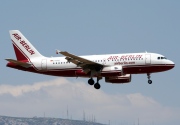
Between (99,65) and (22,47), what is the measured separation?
18913 mm

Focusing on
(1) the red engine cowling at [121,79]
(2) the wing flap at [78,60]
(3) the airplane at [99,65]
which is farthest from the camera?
(1) the red engine cowling at [121,79]

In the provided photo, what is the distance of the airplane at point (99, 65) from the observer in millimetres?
93250

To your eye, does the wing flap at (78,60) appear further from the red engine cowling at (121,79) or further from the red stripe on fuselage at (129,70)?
the red engine cowling at (121,79)

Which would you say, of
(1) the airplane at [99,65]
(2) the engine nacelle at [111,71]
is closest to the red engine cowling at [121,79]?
(1) the airplane at [99,65]

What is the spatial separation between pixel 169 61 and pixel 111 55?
10170 millimetres

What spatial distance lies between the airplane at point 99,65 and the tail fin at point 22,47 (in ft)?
3.23

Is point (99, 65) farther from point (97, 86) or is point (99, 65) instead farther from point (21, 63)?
point (21, 63)

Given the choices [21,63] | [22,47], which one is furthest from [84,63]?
[22,47]

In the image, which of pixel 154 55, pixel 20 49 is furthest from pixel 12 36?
pixel 154 55

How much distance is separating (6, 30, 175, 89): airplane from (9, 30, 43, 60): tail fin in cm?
98

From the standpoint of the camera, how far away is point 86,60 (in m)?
92.8

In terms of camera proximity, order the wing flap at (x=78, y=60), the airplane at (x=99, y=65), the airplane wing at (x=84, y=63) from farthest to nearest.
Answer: the airplane at (x=99, y=65) < the airplane wing at (x=84, y=63) < the wing flap at (x=78, y=60)

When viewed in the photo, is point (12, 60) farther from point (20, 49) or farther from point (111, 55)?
point (111, 55)

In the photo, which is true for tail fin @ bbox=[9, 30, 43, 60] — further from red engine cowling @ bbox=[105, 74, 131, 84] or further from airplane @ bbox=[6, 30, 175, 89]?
red engine cowling @ bbox=[105, 74, 131, 84]
